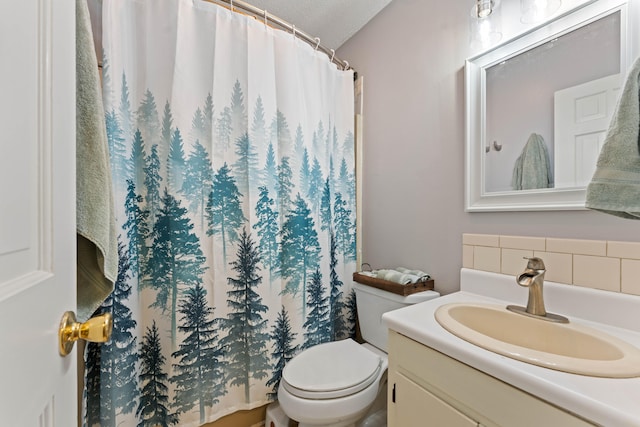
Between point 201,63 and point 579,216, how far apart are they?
1.54 meters

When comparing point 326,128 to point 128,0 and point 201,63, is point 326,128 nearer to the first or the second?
point 201,63

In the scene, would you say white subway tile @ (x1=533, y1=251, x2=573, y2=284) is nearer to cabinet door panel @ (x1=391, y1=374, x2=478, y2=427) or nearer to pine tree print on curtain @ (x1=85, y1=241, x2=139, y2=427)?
cabinet door panel @ (x1=391, y1=374, x2=478, y2=427)

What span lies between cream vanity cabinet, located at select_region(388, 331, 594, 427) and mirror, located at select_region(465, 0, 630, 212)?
658mm

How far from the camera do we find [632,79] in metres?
0.63

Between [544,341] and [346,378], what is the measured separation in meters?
0.70

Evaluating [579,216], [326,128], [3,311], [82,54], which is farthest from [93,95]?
[579,216]

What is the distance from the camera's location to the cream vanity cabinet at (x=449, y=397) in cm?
54

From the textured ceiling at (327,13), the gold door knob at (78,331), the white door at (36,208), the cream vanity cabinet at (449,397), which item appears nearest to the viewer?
the white door at (36,208)

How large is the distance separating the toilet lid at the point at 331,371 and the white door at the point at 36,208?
77cm

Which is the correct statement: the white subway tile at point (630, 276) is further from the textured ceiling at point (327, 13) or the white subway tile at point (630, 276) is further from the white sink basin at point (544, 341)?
the textured ceiling at point (327, 13)

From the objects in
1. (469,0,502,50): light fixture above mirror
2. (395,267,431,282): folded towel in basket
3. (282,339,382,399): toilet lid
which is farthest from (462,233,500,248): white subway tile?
(469,0,502,50): light fixture above mirror

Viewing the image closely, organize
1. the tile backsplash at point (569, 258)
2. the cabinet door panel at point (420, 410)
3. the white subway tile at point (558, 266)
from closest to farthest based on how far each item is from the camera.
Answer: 1. the cabinet door panel at point (420, 410)
2. the tile backsplash at point (569, 258)
3. the white subway tile at point (558, 266)

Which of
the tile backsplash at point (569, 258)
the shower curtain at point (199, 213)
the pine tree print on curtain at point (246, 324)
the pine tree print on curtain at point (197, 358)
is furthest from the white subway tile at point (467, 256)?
the pine tree print on curtain at point (197, 358)

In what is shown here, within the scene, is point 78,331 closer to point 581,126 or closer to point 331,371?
point 331,371
